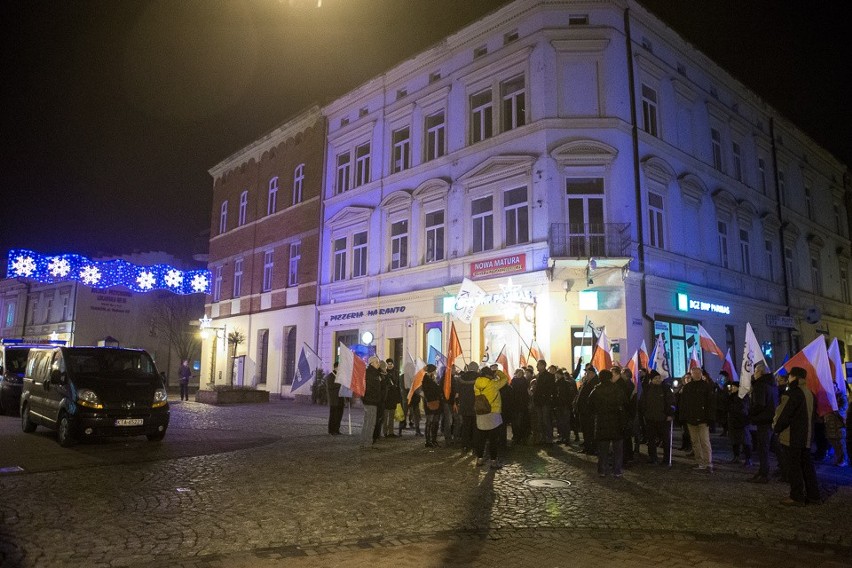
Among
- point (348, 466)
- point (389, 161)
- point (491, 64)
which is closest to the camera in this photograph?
point (348, 466)

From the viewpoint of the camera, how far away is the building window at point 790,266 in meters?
28.3

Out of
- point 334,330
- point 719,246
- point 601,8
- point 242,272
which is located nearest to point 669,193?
point 719,246

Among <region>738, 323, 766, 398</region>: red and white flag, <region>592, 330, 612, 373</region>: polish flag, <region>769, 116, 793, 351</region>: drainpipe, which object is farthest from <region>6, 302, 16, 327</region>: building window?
<region>738, 323, 766, 398</region>: red and white flag

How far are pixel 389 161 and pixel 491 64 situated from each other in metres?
6.29

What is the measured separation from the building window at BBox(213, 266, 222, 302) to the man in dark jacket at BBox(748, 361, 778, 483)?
105 feet

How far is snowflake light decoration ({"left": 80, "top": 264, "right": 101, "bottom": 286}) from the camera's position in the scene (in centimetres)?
4181

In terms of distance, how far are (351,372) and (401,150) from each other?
13655 millimetres

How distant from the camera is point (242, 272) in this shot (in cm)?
3441

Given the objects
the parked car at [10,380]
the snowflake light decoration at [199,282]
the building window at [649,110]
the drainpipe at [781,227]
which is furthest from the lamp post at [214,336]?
the drainpipe at [781,227]

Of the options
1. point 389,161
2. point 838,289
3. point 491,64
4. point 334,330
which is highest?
point 491,64

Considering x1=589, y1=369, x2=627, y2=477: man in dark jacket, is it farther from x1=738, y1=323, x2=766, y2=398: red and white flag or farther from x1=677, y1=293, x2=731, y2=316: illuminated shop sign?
x1=677, y1=293, x2=731, y2=316: illuminated shop sign

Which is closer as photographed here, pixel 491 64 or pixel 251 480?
Result: pixel 251 480

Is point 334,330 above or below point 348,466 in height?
above

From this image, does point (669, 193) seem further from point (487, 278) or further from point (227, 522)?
point (227, 522)
